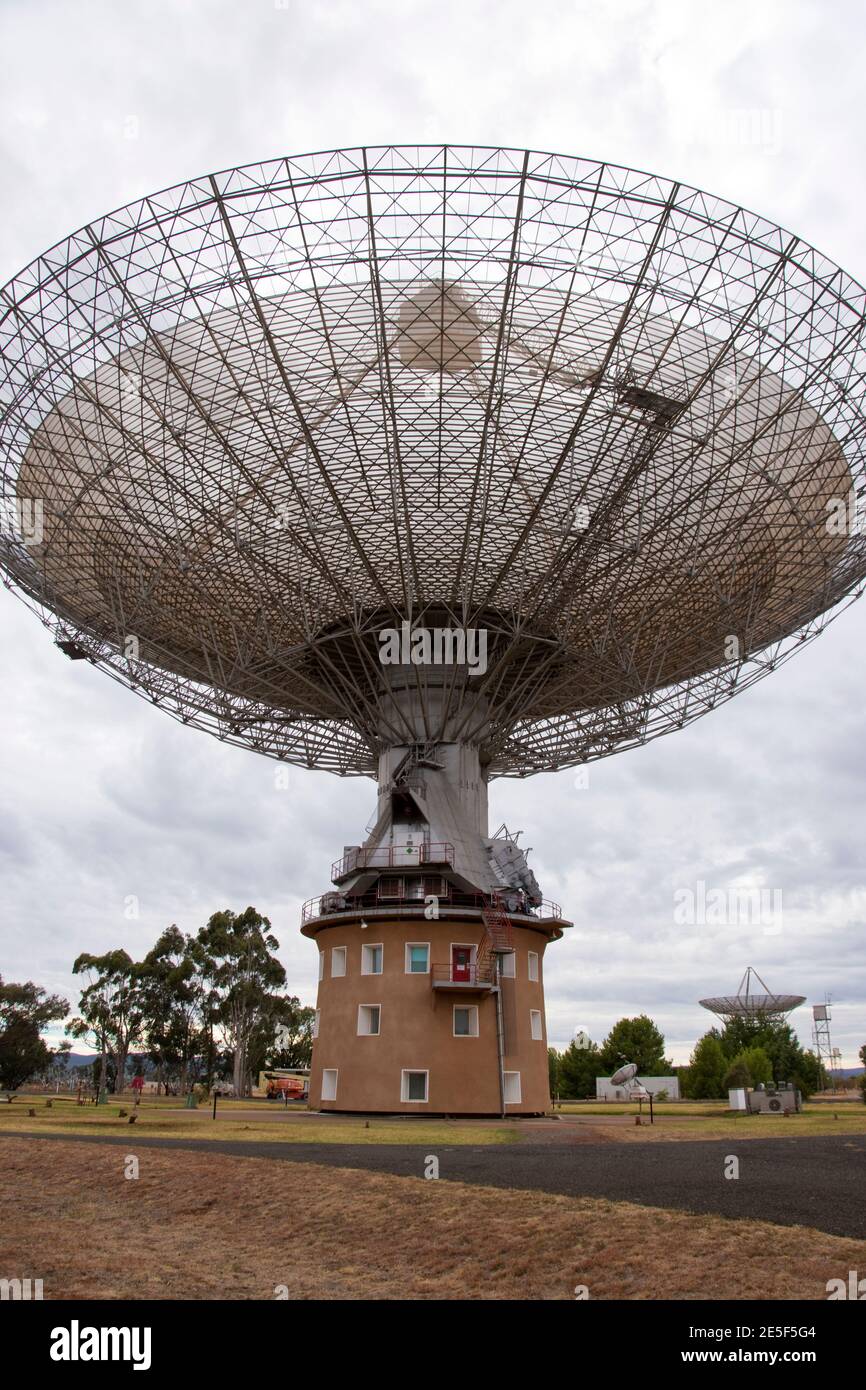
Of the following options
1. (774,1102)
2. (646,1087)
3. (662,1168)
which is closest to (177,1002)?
(646,1087)

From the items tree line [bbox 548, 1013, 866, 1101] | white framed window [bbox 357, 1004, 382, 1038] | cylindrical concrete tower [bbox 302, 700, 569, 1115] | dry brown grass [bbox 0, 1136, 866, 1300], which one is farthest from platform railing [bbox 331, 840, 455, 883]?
tree line [bbox 548, 1013, 866, 1101]

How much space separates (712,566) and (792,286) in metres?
9.95

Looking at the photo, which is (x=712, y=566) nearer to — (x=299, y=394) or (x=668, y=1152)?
(x=299, y=394)

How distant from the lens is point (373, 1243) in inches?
608

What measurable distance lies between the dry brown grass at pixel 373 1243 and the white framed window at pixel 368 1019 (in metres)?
21.6

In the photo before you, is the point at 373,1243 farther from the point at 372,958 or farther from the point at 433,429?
the point at 372,958

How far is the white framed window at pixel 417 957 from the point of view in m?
42.1

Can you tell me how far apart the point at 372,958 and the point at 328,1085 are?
563cm

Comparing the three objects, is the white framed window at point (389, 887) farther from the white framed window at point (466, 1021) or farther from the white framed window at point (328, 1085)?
the white framed window at point (328, 1085)

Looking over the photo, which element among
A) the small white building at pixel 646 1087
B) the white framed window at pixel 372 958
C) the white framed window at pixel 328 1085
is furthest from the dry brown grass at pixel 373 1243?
the small white building at pixel 646 1087

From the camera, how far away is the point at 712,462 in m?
31.9

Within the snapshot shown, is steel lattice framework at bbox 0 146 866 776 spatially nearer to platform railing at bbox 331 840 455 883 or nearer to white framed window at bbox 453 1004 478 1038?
platform railing at bbox 331 840 455 883

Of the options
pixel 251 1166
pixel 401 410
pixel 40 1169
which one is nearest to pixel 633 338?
pixel 401 410

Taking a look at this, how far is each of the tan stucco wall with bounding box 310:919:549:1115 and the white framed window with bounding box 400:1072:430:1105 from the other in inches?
7.3
